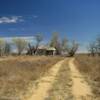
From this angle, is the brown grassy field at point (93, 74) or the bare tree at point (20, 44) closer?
the brown grassy field at point (93, 74)

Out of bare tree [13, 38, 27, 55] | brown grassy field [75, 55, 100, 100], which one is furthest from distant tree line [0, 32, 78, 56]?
brown grassy field [75, 55, 100, 100]

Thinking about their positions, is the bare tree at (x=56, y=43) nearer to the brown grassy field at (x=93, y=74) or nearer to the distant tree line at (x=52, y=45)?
the distant tree line at (x=52, y=45)

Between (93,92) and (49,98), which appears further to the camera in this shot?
(93,92)

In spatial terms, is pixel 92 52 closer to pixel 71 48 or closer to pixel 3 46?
pixel 71 48

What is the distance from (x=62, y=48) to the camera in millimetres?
116000

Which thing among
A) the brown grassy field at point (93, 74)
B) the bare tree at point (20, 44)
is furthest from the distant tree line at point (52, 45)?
the brown grassy field at point (93, 74)

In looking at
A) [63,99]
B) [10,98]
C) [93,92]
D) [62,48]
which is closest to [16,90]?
[10,98]

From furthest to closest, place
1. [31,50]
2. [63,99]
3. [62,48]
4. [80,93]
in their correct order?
[62,48] → [31,50] → [80,93] → [63,99]

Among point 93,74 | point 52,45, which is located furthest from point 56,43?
point 93,74

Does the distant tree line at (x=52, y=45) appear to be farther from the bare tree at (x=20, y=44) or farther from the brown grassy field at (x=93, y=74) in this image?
the brown grassy field at (x=93, y=74)

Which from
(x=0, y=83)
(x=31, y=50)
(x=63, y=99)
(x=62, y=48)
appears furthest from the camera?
(x=62, y=48)

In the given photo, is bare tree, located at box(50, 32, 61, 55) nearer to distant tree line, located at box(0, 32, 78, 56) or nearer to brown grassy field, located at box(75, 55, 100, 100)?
distant tree line, located at box(0, 32, 78, 56)

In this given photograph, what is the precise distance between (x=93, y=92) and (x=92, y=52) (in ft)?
348

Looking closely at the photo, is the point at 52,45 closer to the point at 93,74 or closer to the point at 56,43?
the point at 56,43
